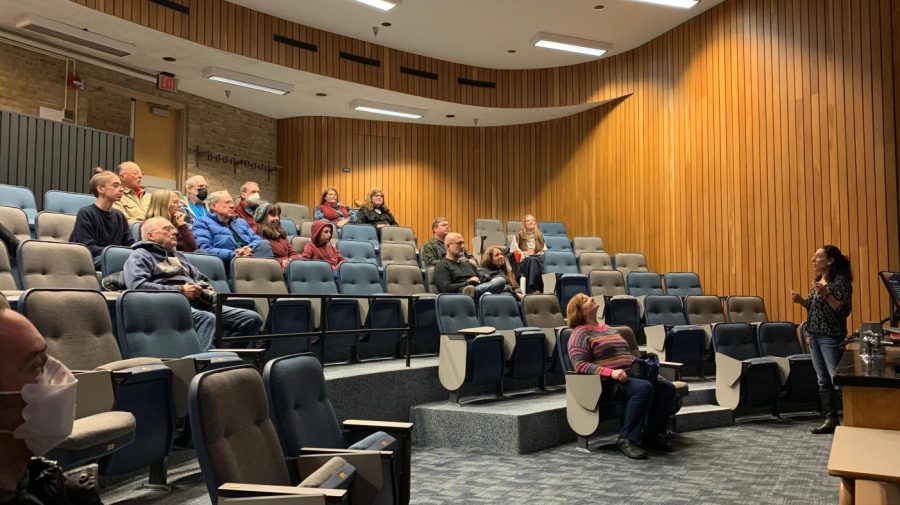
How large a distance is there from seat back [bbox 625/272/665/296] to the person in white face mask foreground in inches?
209

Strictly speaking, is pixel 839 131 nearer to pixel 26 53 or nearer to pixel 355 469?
pixel 355 469

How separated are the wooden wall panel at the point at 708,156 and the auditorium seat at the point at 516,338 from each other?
2.76m

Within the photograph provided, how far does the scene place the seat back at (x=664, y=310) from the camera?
5.29m

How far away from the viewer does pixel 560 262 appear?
6508mm

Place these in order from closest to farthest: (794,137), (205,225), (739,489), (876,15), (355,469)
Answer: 1. (355,469)
2. (739,489)
3. (205,225)
4. (876,15)
5. (794,137)

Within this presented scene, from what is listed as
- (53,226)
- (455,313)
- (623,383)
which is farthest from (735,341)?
(53,226)

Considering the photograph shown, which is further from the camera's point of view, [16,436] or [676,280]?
[676,280]

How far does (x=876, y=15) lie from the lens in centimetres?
541

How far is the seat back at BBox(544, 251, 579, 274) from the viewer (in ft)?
21.1

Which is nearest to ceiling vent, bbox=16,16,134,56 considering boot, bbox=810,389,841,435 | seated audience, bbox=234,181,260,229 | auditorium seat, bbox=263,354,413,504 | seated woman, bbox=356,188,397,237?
seated audience, bbox=234,181,260,229

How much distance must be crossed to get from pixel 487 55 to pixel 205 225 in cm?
481

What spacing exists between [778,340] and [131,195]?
15.1 feet

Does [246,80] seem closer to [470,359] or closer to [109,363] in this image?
[470,359]

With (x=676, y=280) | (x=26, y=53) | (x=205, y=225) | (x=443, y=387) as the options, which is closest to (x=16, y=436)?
(x=443, y=387)
